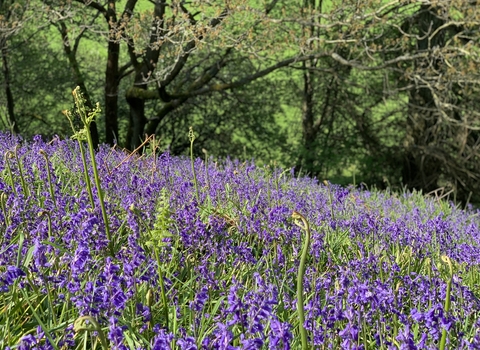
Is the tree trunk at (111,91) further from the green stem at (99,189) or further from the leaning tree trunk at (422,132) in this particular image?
the green stem at (99,189)

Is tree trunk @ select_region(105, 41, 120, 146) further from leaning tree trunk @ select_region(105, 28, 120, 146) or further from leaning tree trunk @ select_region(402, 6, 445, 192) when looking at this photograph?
leaning tree trunk @ select_region(402, 6, 445, 192)

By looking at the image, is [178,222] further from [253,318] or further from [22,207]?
[253,318]

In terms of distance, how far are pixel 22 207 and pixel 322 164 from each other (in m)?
9.84

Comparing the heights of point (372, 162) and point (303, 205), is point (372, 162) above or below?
below

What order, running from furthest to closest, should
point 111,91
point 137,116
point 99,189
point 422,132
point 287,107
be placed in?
point 287,107
point 422,132
point 111,91
point 137,116
point 99,189

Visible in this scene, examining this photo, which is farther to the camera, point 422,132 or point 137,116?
point 422,132

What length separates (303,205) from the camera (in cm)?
425

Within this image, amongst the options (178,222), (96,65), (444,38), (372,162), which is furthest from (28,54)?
(178,222)

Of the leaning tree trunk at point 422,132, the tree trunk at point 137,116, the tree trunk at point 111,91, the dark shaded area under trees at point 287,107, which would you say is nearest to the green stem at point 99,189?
the dark shaded area under trees at point 287,107

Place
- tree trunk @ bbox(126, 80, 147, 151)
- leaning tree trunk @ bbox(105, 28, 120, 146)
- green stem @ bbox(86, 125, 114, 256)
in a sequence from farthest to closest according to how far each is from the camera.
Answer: leaning tree trunk @ bbox(105, 28, 120, 146), tree trunk @ bbox(126, 80, 147, 151), green stem @ bbox(86, 125, 114, 256)

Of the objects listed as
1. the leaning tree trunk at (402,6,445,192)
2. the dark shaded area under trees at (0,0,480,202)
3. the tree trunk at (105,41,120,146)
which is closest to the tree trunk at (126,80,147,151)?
the dark shaded area under trees at (0,0,480,202)

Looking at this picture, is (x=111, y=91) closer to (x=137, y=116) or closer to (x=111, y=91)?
(x=111, y=91)

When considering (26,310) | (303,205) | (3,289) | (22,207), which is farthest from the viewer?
(303,205)

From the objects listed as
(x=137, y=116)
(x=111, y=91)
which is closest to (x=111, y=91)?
(x=111, y=91)
